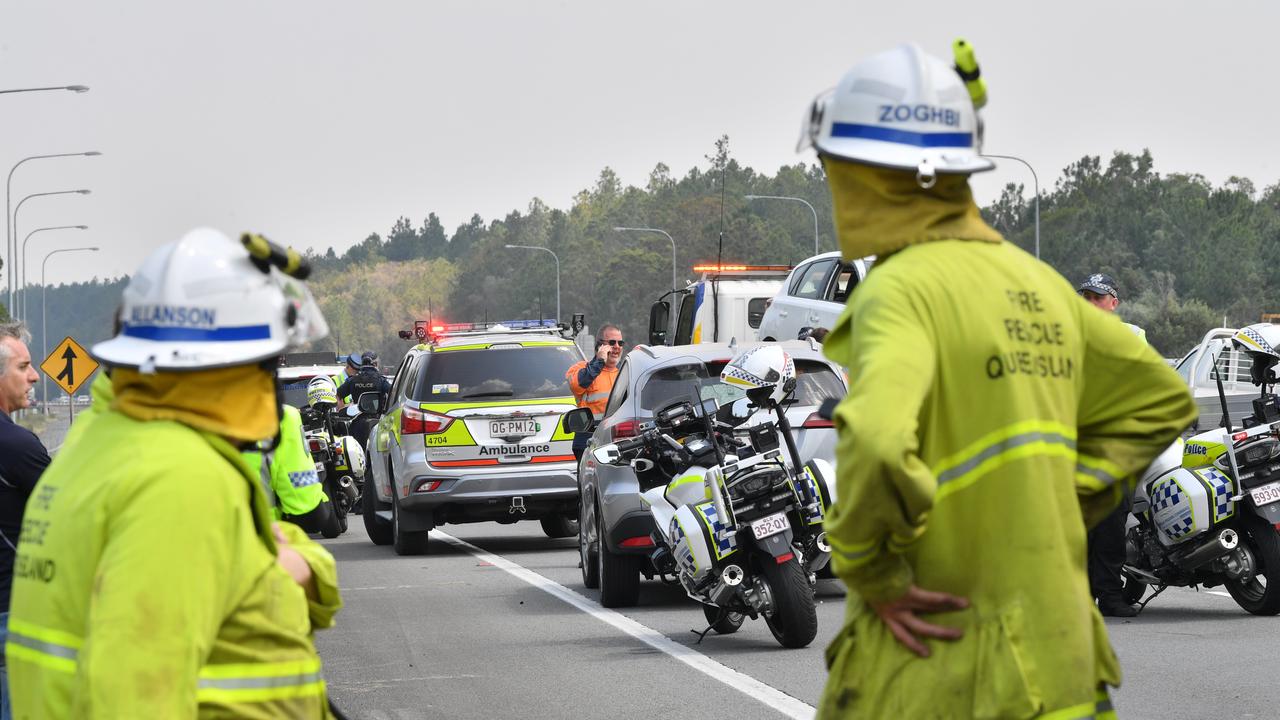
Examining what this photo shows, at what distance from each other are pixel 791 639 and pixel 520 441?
7162 millimetres

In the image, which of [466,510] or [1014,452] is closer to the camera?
[1014,452]

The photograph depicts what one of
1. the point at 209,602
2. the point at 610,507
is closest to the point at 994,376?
the point at 209,602

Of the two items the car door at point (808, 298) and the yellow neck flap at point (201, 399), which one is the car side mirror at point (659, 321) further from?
the yellow neck flap at point (201, 399)

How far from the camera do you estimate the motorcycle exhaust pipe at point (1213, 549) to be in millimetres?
10703

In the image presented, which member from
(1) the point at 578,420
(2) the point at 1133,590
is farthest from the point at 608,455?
(2) the point at 1133,590

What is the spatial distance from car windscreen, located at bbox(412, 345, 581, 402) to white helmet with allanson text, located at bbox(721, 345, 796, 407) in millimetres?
7380

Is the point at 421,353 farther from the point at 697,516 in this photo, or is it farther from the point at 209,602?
the point at 209,602

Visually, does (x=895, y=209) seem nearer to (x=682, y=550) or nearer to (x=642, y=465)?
(x=682, y=550)

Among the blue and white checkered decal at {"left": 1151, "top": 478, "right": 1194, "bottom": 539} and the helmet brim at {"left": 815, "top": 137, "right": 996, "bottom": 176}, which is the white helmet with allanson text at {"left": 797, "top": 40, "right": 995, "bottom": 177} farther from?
the blue and white checkered decal at {"left": 1151, "top": 478, "right": 1194, "bottom": 539}

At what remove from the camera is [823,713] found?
3.51 metres

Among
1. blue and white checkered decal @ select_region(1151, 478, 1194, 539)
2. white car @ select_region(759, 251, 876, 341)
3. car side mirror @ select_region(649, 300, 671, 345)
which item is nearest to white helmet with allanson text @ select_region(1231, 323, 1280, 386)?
blue and white checkered decal @ select_region(1151, 478, 1194, 539)

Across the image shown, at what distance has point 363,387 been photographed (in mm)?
22766

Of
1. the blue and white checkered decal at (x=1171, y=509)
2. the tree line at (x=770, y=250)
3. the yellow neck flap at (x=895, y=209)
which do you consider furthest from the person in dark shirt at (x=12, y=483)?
the tree line at (x=770, y=250)

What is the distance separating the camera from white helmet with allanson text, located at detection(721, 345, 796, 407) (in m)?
10.0
